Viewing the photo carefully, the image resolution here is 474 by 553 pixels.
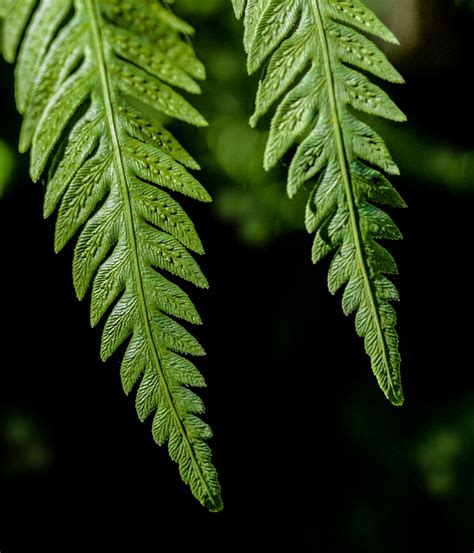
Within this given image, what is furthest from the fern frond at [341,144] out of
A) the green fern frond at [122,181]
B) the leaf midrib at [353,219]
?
the green fern frond at [122,181]

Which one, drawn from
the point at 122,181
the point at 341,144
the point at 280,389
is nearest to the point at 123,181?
the point at 122,181

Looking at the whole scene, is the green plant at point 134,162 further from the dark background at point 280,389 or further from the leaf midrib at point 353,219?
the dark background at point 280,389

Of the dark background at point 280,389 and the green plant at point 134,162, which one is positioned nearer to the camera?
the green plant at point 134,162

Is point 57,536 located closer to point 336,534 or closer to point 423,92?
point 336,534

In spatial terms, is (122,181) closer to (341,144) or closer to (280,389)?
(341,144)

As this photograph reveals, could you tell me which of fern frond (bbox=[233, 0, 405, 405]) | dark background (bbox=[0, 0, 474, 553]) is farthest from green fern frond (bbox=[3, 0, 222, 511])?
dark background (bbox=[0, 0, 474, 553])

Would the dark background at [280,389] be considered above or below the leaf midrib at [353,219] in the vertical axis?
below

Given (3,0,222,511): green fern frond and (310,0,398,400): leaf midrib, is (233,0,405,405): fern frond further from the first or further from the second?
(3,0,222,511): green fern frond
